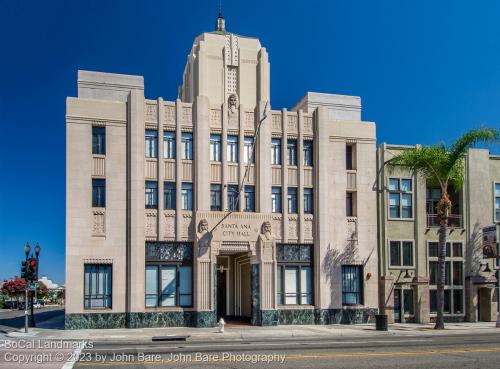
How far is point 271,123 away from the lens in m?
34.9

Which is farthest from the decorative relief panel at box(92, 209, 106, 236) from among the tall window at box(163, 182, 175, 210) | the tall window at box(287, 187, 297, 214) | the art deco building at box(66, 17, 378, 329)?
the tall window at box(287, 187, 297, 214)

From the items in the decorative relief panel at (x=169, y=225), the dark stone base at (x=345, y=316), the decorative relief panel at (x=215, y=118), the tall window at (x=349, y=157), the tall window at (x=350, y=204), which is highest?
the decorative relief panel at (x=215, y=118)

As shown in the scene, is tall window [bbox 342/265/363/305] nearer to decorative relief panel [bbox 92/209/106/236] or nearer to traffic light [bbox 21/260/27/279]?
decorative relief panel [bbox 92/209/106/236]

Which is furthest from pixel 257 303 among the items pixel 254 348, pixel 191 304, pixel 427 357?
pixel 427 357

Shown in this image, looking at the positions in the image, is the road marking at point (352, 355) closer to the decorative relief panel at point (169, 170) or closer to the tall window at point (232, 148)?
the decorative relief panel at point (169, 170)

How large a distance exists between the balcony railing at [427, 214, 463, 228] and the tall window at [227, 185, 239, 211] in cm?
1216

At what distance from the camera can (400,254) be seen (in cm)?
3722

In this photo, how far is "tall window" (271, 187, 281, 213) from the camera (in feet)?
113

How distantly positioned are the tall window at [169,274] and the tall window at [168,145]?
4.54 metres

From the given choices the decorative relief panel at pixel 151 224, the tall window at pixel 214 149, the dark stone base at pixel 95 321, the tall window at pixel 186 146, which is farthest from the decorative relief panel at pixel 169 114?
the dark stone base at pixel 95 321

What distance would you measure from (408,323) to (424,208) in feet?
22.3

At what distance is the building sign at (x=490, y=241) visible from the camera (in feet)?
117

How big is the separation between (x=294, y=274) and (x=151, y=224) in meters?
8.18

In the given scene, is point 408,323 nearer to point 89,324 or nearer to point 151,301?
point 151,301
